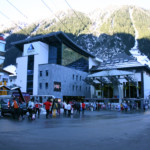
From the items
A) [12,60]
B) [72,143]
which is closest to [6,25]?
[12,60]

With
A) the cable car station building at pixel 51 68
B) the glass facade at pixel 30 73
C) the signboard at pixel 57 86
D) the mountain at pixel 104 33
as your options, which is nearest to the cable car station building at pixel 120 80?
the cable car station building at pixel 51 68

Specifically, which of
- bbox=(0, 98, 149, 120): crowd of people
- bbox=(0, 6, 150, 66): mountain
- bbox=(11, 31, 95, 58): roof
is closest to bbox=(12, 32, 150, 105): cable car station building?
bbox=(11, 31, 95, 58): roof

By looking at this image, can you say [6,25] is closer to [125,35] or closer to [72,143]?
[125,35]

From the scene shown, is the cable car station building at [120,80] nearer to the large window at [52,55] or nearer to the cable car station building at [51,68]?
the cable car station building at [51,68]

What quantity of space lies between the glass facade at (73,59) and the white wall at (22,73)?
1069cm

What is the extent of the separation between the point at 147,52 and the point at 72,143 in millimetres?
169299

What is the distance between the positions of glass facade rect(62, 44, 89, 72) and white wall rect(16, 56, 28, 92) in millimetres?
10693

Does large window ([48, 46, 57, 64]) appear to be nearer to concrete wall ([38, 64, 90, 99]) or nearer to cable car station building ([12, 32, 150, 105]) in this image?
cable car station building ([12, 32, 150, 105])

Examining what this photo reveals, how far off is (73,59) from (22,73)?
1503 cm

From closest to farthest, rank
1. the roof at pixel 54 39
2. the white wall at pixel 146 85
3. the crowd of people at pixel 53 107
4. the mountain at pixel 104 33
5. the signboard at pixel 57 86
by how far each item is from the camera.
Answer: the crowd of people at pixel 53 107
the signboard at pixel 57 86
the roof at pixel 54 39
the white wall at pixel 146 85
the mountain at pixel 104 33

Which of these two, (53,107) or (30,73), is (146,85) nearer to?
(30,73)

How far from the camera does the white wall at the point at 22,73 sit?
5806cm

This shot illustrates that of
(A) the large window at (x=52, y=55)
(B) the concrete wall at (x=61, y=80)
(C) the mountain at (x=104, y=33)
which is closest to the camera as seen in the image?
(B) the concrete wall at (x=61, y=80)

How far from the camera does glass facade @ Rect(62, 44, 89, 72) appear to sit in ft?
194
